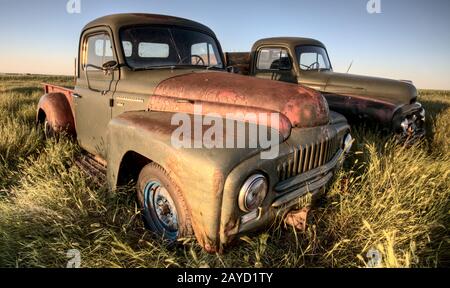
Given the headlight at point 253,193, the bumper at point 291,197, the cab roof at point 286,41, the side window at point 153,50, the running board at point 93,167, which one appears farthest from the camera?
the cab roof at point 286,41

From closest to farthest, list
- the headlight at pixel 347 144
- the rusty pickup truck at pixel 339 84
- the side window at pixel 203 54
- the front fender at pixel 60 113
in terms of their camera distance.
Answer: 1. the headlight at pixel 347 144
2. the side window at pixel 203 54
3. the front fender at pixel 60 113
4. the rusty pickup truck at pixel 339 84

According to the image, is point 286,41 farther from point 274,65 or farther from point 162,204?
point 162,204

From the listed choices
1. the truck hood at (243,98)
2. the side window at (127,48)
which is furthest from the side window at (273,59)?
the side window at (127,48)

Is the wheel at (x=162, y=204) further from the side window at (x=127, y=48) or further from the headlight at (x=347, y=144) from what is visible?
the headlight at (x=347, y=144)

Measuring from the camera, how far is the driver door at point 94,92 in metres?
3.16

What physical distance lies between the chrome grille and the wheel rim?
0.79 m

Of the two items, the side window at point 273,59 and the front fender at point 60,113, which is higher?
the side window at point 273,59

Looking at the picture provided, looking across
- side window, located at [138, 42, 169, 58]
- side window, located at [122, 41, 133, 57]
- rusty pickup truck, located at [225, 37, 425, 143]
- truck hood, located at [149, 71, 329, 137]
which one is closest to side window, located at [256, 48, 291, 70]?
rusty pickup truck, located at [225, 37, 425, 143]

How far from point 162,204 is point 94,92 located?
5.97 feet

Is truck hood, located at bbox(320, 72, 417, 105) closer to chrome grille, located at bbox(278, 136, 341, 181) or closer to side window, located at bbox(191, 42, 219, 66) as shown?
side window, located at bbox(191, 42, 219, 66)

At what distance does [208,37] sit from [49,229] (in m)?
2.59

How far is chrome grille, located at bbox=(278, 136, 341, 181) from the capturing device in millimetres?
1989

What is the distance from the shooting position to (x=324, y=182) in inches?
90.0

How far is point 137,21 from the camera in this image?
3133 millimetres
